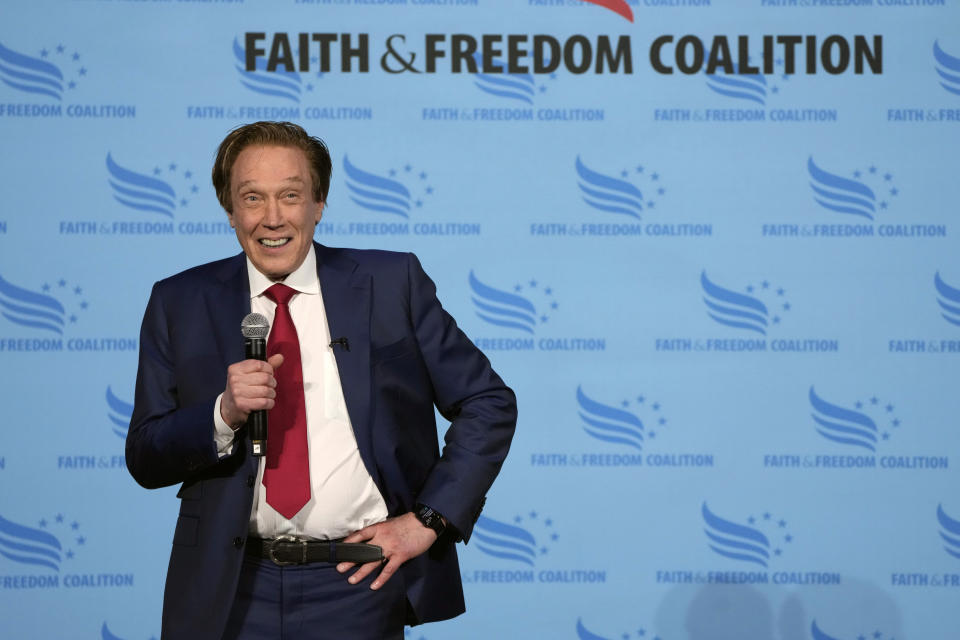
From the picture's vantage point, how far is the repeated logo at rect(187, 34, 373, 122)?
4.07m

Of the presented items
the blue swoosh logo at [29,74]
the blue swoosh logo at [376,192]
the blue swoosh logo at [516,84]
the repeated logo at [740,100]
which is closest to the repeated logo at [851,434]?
the repeated logo at [740,100]

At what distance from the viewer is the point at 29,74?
4062 mm

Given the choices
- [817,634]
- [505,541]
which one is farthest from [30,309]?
[817,634]

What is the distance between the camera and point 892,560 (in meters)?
4.12

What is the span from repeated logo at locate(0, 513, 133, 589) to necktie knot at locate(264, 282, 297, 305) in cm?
231

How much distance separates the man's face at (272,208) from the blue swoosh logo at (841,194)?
2.50 m

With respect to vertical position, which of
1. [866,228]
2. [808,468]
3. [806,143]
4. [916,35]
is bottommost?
[808,468]

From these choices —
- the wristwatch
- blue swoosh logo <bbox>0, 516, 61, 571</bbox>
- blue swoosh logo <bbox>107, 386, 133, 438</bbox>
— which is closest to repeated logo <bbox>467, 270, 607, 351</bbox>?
blue swoosh logo <bbox>107, 386, 133, 438</bbox>

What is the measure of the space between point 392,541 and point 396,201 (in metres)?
2.23

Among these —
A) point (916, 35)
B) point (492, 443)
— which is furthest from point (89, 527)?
point (916, 35)

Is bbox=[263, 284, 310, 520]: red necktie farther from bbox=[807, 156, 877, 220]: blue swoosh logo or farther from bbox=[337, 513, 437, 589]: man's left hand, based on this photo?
bbox=[807, 156, 877, 220]: blue swoosh logo

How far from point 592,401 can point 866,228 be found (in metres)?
1.22

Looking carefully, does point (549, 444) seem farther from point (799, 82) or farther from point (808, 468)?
point (799, 82)

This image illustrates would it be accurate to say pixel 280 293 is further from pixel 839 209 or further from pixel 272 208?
pixel 839 209
